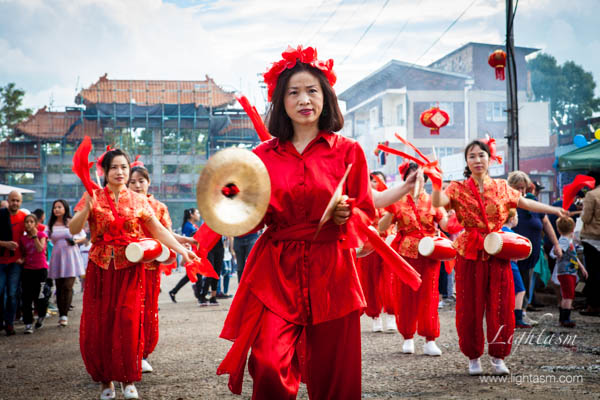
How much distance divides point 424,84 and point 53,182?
913 inches

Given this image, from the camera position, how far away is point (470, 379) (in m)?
5.40

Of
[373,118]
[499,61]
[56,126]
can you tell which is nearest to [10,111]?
[56,126]

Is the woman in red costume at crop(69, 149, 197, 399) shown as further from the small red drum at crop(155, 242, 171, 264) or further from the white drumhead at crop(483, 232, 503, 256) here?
the white drumhead at crop(483, 232, 503, 256)

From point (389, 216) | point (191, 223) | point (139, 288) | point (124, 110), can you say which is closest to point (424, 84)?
point (124, 110)

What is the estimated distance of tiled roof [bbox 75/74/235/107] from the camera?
41.0 m

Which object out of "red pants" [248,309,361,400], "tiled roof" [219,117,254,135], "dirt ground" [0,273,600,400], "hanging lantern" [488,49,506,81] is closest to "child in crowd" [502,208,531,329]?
"dirt ground" [0,273,600,400]

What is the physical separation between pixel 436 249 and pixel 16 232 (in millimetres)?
6132

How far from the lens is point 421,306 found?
6.73m

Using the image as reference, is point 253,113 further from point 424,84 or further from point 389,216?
point 424,84

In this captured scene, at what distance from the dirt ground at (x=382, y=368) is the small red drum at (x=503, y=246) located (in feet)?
3.32

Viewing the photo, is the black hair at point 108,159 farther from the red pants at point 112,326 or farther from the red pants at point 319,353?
the red pants at point 319,353

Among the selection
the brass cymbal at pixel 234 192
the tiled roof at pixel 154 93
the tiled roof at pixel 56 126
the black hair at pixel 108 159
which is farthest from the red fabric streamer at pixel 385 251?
the tiled roof at pixel 154 93

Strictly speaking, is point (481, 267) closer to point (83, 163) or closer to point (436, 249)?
point (436, 249)

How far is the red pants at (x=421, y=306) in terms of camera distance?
6.69m
